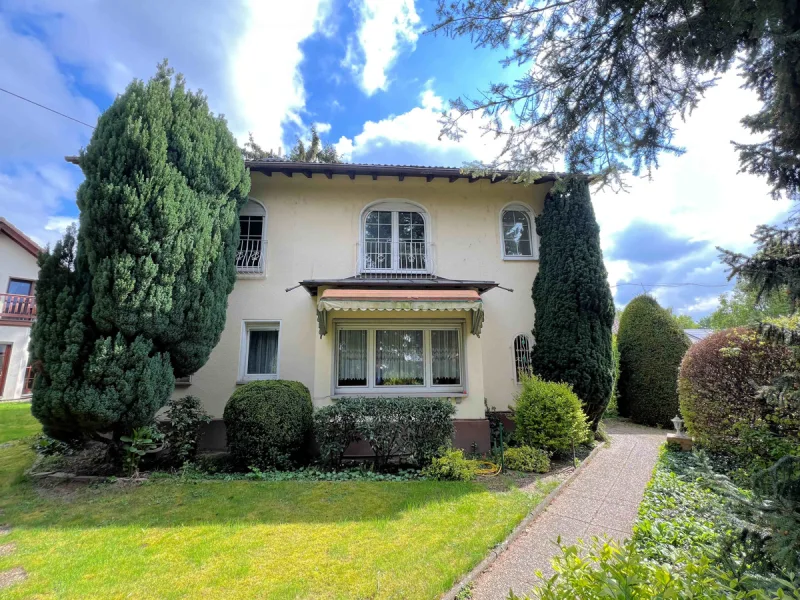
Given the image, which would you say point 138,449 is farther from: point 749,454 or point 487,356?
point 749,454

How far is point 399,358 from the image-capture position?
16094 millimetres

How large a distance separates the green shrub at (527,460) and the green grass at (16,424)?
23062mm

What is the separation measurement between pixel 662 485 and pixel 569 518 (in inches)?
167

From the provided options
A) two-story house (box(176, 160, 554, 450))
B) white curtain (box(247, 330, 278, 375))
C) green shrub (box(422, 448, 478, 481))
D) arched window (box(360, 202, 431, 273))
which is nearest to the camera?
green shrub (box(422, 448, 478, 481))

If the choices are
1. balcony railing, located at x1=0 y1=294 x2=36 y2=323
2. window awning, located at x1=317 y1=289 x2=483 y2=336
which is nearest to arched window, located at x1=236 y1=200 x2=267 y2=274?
window awning, located at x1=317 y1=289 x2=483 y2=336

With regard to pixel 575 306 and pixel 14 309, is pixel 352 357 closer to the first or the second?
pixel 575 306

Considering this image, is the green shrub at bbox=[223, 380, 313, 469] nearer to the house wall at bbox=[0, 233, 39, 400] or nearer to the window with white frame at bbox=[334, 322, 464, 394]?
the window with white frame at bbox=[334, 322, 464, 394]

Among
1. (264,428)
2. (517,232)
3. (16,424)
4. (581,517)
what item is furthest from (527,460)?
(16,424)

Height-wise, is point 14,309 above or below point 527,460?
above

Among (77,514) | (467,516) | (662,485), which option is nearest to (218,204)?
(77,514)

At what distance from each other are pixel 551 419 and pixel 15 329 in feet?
151

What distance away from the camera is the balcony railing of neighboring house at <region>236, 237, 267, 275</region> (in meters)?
17.7

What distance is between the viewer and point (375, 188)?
19.0 metres

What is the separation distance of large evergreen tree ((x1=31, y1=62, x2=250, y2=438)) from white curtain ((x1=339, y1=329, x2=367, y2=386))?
5535 millimetres
